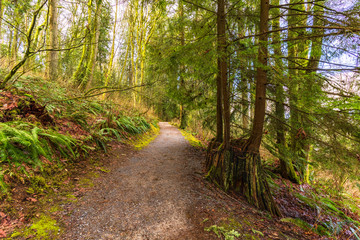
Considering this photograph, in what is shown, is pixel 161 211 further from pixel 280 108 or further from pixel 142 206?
pixel 280 108

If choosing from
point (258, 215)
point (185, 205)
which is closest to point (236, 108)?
point (258, 215)

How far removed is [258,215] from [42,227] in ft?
11.0

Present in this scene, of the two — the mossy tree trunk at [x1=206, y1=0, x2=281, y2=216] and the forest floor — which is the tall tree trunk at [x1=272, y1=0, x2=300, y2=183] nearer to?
the mossy tree trunk at [x1=206, y1=0, x2=281, y2=216]

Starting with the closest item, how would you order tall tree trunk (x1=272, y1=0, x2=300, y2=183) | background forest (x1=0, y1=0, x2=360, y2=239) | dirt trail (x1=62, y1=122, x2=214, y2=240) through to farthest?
dirt trail (x1=62, y1=122, x2=214, y2=240) < background forest (x1=0, y1=0, x2=360, y2=239) < tall tree trunk (x1=272, y1=0, x2=300, y2=183)

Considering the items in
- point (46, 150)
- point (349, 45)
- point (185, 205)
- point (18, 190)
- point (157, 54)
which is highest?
point (157, 54)

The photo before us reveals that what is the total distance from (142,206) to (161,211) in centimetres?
34

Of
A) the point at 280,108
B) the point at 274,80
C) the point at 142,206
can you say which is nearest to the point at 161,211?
the point at 142,206

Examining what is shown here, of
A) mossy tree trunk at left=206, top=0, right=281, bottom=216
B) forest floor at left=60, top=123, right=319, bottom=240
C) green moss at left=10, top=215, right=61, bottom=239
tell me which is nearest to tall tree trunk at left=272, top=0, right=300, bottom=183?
mossy tree trunk at left=206, top=0, right=281, bottom=216

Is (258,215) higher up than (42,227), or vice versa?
(42,227)

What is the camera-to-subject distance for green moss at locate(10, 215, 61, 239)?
1.69m

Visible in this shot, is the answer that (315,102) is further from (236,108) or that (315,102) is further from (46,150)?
(46,150)

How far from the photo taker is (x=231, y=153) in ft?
12.5

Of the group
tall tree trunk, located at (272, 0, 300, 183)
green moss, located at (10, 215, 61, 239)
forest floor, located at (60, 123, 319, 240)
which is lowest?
forest floor, located at (60, 123, 319, 240)

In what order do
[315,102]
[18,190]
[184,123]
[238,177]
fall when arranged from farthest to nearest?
[184,123] < [238,177] < [315,102] < [18,190]
